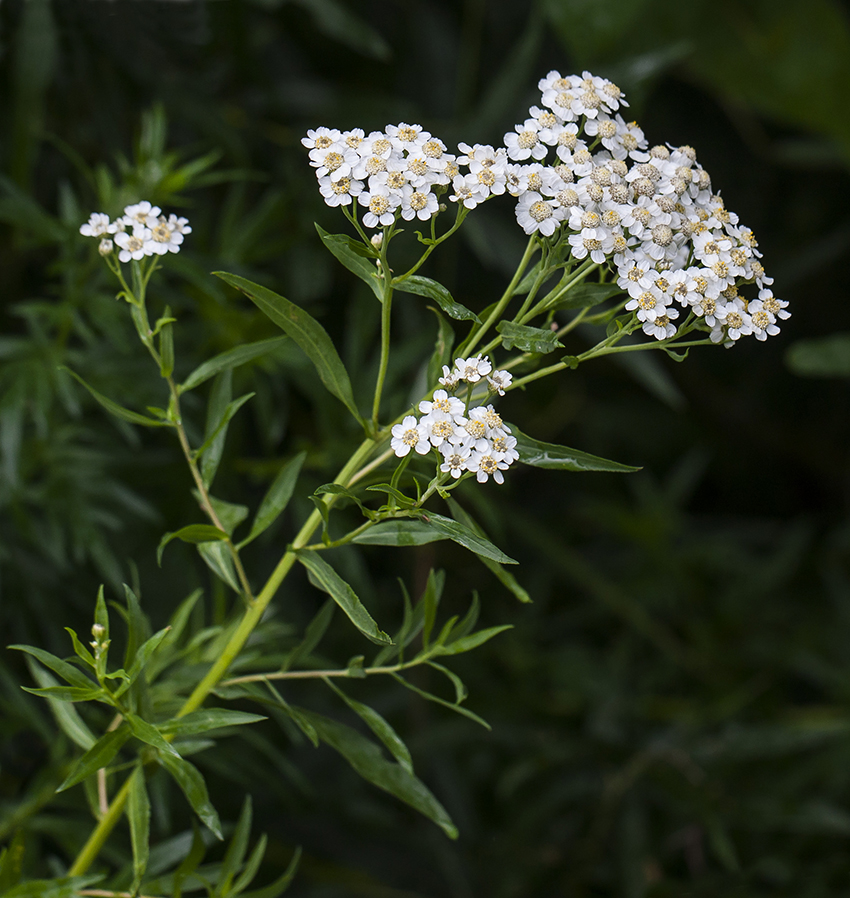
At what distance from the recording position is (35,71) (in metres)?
1.14

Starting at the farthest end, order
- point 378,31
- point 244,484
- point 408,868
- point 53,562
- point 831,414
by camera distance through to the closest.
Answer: point 831,414
point 378,31
point 408,868
point 244,484
point 53,562

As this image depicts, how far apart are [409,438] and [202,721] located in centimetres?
23

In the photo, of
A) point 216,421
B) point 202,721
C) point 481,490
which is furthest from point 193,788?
point 481,490

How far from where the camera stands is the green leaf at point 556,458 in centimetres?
51

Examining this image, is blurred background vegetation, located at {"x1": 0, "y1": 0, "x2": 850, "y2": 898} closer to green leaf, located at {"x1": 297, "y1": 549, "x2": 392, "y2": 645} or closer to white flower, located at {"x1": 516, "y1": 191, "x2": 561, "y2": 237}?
green leaf, located at {"x1": 297, "y1": 549, "x2": 392, "y2": 645}

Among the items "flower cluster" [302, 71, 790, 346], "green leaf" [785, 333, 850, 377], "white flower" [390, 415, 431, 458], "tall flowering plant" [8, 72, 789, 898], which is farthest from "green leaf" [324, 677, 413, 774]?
"green leaf" [785, 333, 850, 377]

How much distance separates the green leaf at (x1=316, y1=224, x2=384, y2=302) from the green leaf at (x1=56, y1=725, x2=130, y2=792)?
327 mm

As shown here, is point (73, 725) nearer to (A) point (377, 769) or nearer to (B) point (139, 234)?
(A) point (377, 769)

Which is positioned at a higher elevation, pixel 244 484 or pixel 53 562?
pixel 244 484

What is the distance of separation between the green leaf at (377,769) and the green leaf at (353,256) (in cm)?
31

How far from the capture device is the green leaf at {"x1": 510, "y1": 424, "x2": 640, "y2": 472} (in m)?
0.51

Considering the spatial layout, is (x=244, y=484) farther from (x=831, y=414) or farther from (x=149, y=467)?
(x=831, y=414)

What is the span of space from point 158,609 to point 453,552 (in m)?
0.80

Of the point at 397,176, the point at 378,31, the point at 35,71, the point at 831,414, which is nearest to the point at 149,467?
the point at 35,71
